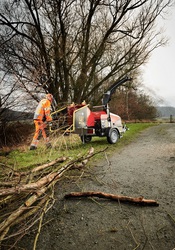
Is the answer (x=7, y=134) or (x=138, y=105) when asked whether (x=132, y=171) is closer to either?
(x=7, y=134)

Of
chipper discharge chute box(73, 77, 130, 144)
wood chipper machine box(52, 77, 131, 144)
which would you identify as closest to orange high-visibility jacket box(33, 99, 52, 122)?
wood chipper machine box(52, 77, 131, 144)

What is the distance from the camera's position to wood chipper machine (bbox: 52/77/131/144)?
646 centimetres

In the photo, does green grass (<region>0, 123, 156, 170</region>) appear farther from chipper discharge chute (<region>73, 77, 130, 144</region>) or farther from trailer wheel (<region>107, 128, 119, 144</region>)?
chipper discharge chute (<region>73, 77, 130, 144</region>)

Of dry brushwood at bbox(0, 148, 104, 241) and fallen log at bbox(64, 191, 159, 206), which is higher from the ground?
dry brushwood at bbox(0, 148, 104, 241)

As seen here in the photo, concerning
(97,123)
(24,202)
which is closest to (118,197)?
(24,202)

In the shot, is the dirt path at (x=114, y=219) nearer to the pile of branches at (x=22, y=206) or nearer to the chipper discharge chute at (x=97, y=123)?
the pile of branches at (x=22, y=206)

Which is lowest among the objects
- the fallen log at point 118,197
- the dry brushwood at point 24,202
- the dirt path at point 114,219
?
the dirt path at point 114,219

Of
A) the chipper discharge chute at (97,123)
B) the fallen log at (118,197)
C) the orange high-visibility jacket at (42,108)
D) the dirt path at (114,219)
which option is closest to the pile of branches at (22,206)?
the dirt path at (114,219)

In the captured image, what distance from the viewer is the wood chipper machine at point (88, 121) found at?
21.2 feet

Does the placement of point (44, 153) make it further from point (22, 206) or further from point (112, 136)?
point (22, 206)

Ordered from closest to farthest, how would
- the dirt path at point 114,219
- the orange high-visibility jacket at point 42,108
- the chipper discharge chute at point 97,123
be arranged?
the dirt path at point 114,219
the chipper discharge chute at point 97,123
the orange high-visibility jacket at point 42,108

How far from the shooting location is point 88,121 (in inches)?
279

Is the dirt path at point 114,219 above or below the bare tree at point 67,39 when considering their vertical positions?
below

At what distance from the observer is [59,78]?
12508 mm
